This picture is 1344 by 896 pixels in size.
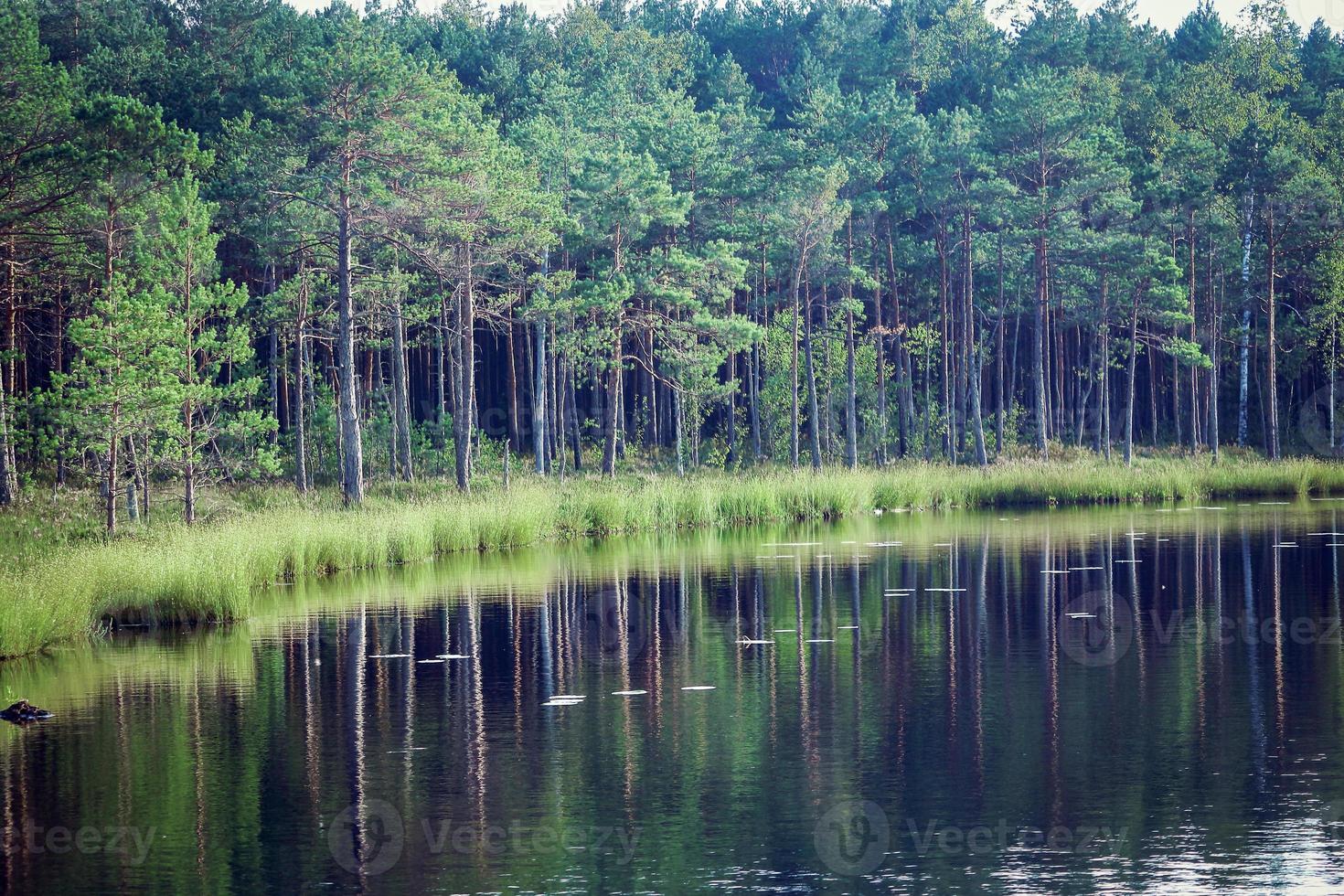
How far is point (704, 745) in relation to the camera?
14695 mm

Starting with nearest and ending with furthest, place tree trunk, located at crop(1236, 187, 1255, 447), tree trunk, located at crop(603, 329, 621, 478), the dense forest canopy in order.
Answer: the dense forest canopy, tree trunk, located at crop(603, 329, 621, 478), tree trunk, located at crop(1236, 187, 1255, 447)

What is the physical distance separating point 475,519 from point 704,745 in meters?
21.7

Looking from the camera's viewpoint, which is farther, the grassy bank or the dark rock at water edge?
the grassy bank

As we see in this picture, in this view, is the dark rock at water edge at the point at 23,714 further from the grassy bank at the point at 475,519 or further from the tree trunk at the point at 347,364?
the tree trunk at the point at 347,364

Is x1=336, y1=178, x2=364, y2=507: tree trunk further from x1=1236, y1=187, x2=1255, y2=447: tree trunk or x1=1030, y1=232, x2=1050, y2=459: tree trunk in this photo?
x1=1236, y1=187, x2=1255, y2=447: tree trunk

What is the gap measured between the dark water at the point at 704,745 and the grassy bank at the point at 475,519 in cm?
89

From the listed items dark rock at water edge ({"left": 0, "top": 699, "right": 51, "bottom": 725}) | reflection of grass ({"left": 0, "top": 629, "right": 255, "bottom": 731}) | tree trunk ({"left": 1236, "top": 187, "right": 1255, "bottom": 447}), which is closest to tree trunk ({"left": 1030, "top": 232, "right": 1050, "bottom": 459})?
tree trunk ({"left": 1236, "top": 187, "right": 1255, "bottom": 447})

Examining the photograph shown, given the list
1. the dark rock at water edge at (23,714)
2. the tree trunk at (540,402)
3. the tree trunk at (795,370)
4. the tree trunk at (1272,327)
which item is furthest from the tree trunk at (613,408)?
the dark rock at water edge at (23,714)

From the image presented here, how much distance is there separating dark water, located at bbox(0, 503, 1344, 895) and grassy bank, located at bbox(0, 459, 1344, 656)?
0.89 m

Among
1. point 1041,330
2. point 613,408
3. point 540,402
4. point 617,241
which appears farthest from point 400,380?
point 1041,330

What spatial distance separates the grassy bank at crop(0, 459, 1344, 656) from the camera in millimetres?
23672

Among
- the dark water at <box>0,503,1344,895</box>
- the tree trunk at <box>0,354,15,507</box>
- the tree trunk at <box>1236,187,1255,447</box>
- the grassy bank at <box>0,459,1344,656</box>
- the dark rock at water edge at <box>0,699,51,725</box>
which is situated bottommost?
the dark water at <box>0,503,1344,895</box>

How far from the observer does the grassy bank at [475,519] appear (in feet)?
77.7

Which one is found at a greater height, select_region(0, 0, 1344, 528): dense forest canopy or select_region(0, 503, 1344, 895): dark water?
select_region(0, 0, 1344, 528): dense forest canopy
